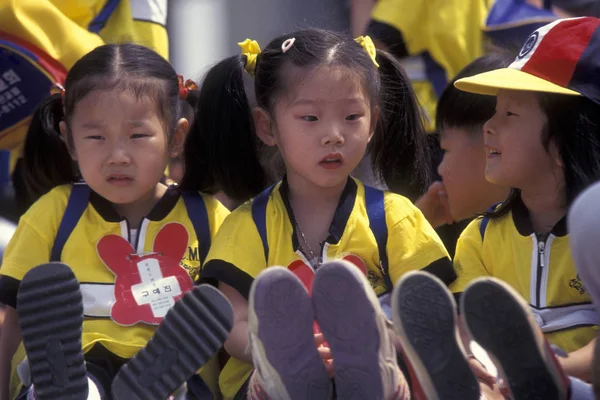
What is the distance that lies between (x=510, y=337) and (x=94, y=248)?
1.15 m

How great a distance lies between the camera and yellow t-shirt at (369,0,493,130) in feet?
11.2

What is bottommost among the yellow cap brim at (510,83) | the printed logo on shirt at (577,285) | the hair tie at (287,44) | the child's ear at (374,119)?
the printed logo on shirt at (577,285)

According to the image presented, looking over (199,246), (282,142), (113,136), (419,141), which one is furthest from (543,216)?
(113,136)

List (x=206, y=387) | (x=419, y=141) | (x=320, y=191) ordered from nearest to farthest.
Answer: (x=206, y=387) → (x=320, y=191) → (x=419, y=141)

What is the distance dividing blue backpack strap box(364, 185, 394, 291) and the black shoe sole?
573mm

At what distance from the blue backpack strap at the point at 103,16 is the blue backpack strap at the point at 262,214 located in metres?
1.06

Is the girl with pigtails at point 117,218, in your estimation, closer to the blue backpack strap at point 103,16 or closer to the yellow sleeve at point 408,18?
the blue backpack strap at point 103,16

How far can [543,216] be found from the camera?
2488 millimetres

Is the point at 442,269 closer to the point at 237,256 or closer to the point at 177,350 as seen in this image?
the point at 237,256

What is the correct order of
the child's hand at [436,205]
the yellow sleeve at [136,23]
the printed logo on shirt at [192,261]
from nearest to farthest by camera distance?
the printed logo on shirt at [192,261] < the child's hand at [436,205] < the yellow sleeve at [136,23]

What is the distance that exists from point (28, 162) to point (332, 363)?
1223mm

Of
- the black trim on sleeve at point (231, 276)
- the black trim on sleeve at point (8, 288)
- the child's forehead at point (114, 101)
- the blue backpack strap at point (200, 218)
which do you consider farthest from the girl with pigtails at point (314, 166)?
the black trim on sleeve at point (8, 288)

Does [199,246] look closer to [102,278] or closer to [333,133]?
[102,278]

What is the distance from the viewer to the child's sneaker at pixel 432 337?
1.86 metres
